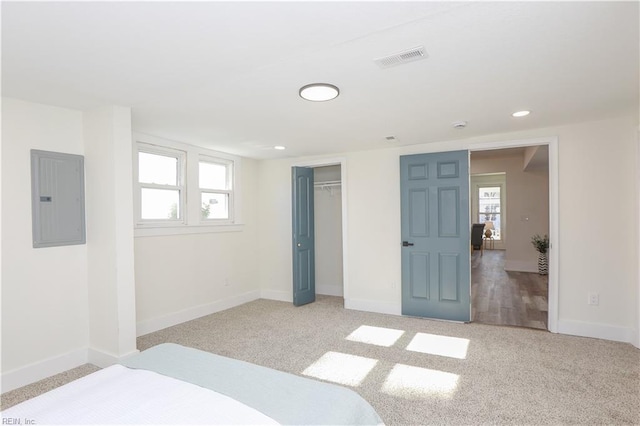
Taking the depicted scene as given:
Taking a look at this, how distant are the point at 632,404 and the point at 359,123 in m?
3.02

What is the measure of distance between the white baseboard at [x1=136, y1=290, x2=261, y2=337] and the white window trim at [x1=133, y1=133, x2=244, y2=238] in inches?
39.5

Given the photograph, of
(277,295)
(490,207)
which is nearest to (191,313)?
(277,295)

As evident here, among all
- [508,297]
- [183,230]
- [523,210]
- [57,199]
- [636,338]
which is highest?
[57,199]

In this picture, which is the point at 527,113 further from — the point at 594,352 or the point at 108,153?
the point at 108,153

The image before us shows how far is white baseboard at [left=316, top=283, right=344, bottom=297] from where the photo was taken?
5.71 m

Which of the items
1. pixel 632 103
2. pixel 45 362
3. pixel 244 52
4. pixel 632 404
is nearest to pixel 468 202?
pixel 632 103

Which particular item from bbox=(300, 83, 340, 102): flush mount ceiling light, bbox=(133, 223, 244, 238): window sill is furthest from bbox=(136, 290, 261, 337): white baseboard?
bbox=(300, 83, 340, 102): flush mount ceiling light

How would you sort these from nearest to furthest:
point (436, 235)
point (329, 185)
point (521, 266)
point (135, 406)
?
point (135, 406) < point (436, 235) < point (329, 185) < point (521, 266)

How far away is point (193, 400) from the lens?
4.60ft

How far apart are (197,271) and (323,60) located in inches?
136

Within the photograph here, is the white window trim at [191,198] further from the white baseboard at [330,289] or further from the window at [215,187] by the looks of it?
the white baseboard at [330,289]

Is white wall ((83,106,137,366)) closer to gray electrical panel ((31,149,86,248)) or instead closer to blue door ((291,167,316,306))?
gray electrical panel ((31,149,86,248))

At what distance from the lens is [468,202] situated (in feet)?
13.8

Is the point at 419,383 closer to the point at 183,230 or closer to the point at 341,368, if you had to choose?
the point at 341,368
